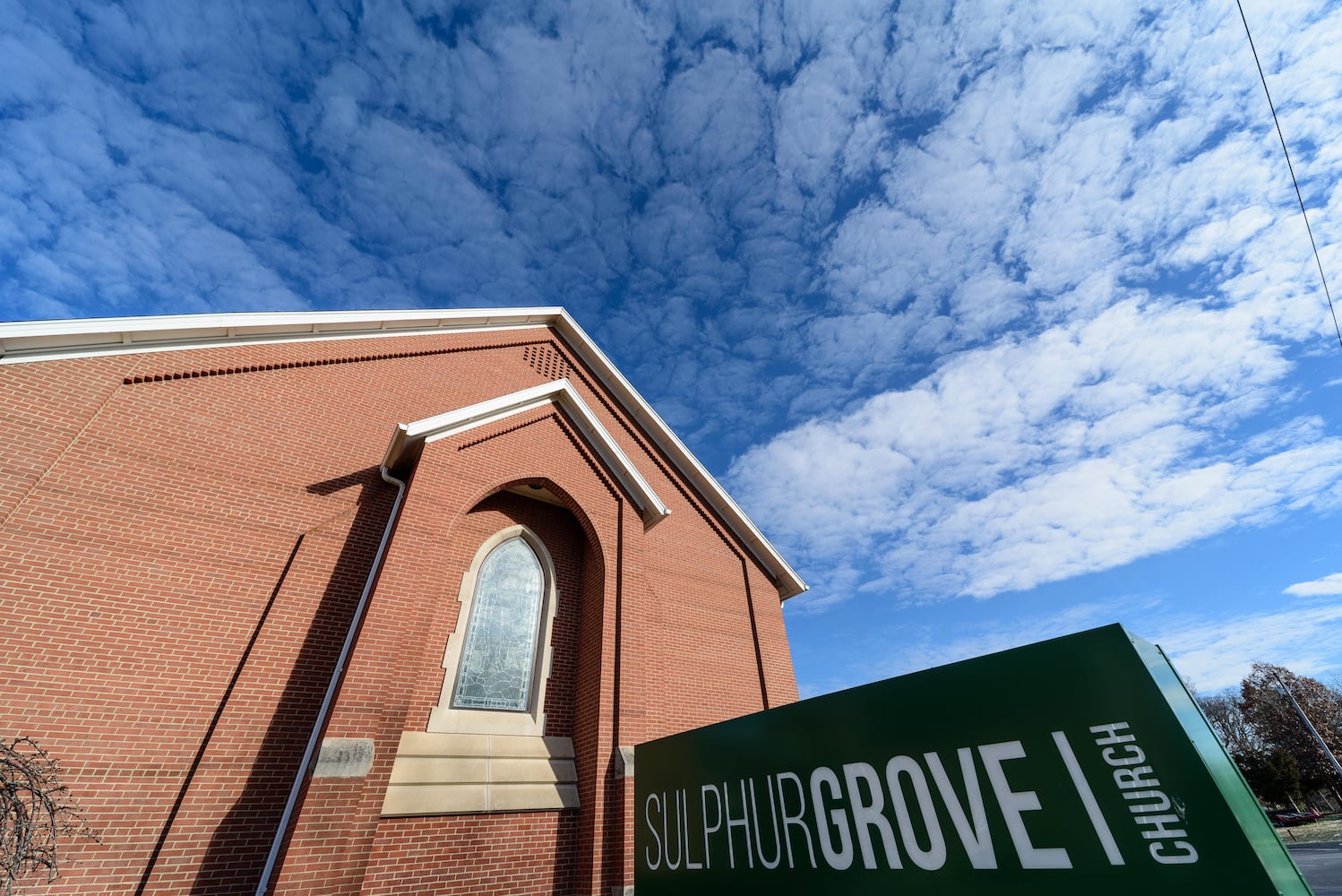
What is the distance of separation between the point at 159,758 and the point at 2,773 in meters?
1.41

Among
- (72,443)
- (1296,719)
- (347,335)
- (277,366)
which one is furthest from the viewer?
(1296,719)

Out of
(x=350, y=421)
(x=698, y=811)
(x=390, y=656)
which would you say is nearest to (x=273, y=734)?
(x=390, y=656)

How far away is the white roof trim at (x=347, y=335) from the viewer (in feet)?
23.2

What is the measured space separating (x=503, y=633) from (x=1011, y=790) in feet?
24.3

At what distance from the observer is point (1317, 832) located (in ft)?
95.8

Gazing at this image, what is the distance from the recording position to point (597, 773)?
755 cm

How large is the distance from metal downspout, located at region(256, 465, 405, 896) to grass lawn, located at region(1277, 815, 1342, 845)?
117ft

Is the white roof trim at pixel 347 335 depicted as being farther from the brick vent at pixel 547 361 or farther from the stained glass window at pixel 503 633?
the stained glass window at pixel 503 633

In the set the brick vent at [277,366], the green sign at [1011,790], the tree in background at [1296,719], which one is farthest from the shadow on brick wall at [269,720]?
the tree in background at [1296,719]

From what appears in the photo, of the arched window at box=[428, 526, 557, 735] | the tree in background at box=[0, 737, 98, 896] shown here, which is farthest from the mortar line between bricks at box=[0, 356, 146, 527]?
the arched window at box=[428, 526, 557, 735]

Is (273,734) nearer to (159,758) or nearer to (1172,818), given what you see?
(159,758)

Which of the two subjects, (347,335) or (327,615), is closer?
(327,615)

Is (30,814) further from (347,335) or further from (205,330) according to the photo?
(347,335)

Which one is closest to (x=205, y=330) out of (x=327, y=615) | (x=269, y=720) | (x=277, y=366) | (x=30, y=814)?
(x=277, y=366)
